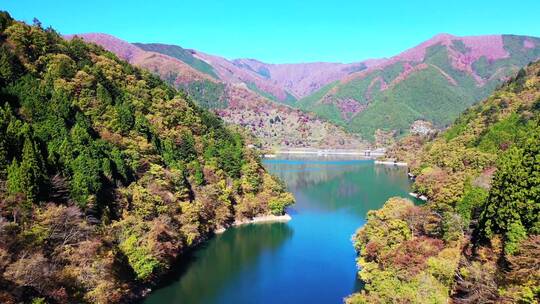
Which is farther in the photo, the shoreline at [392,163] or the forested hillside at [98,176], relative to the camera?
the shoreline at [392,163]

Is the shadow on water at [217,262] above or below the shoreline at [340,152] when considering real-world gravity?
below

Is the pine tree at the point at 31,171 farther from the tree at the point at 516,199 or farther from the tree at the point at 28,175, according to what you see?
the tree at the point at 516,199

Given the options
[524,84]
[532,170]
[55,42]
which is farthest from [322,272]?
[524,84]

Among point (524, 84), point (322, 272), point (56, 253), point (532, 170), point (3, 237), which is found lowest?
point (322, 272)

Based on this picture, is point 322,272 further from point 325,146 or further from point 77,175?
point 325,146

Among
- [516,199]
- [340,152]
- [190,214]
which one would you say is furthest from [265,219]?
[340,152]

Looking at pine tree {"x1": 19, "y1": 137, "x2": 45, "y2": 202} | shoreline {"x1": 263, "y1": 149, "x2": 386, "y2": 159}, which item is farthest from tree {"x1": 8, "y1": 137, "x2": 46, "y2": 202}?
shoreline {"x1": 263, "y1": 149, "x2": 386, "y2": 159}

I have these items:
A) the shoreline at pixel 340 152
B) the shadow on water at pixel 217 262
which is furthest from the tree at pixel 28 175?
the shoreline at pixel 340 152

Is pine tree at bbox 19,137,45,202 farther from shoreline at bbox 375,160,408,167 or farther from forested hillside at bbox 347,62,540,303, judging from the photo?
shoreline at bbox 375,160,408,167
